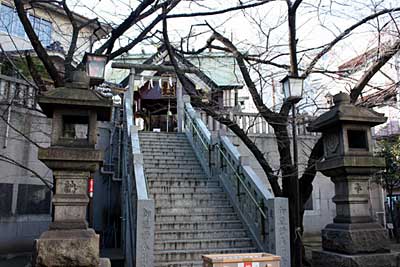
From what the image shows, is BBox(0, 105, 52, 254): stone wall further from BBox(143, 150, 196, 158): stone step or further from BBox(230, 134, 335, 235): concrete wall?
BBox(230, 134, 335, 235): concrete wall

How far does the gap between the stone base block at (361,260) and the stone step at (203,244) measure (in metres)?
3.19

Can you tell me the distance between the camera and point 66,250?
486cm

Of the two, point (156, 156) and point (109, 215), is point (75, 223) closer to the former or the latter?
point (156, 156)

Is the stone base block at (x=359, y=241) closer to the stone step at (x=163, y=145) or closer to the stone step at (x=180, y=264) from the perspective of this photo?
the stone step at (x=180, y=264)

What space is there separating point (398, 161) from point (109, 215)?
39.1 feet

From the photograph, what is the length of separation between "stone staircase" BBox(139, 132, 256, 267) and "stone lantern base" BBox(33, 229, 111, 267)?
2810mm

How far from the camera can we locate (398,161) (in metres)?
13.8

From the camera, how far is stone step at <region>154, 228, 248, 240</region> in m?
8.44

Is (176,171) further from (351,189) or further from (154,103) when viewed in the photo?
(154,103)

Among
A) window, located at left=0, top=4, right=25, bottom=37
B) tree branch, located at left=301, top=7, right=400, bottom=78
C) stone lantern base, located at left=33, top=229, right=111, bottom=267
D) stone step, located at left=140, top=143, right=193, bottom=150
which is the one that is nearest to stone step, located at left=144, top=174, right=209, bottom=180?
stone step, located at left=140, top=143, right=193, bottom=150

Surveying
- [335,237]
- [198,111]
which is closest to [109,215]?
[198,111]

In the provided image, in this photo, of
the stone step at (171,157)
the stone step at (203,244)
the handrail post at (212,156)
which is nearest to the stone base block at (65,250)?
the stone step at (203,244)

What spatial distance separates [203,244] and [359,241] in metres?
4.06

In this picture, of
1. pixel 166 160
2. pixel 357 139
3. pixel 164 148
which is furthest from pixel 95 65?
pixel 164 148
